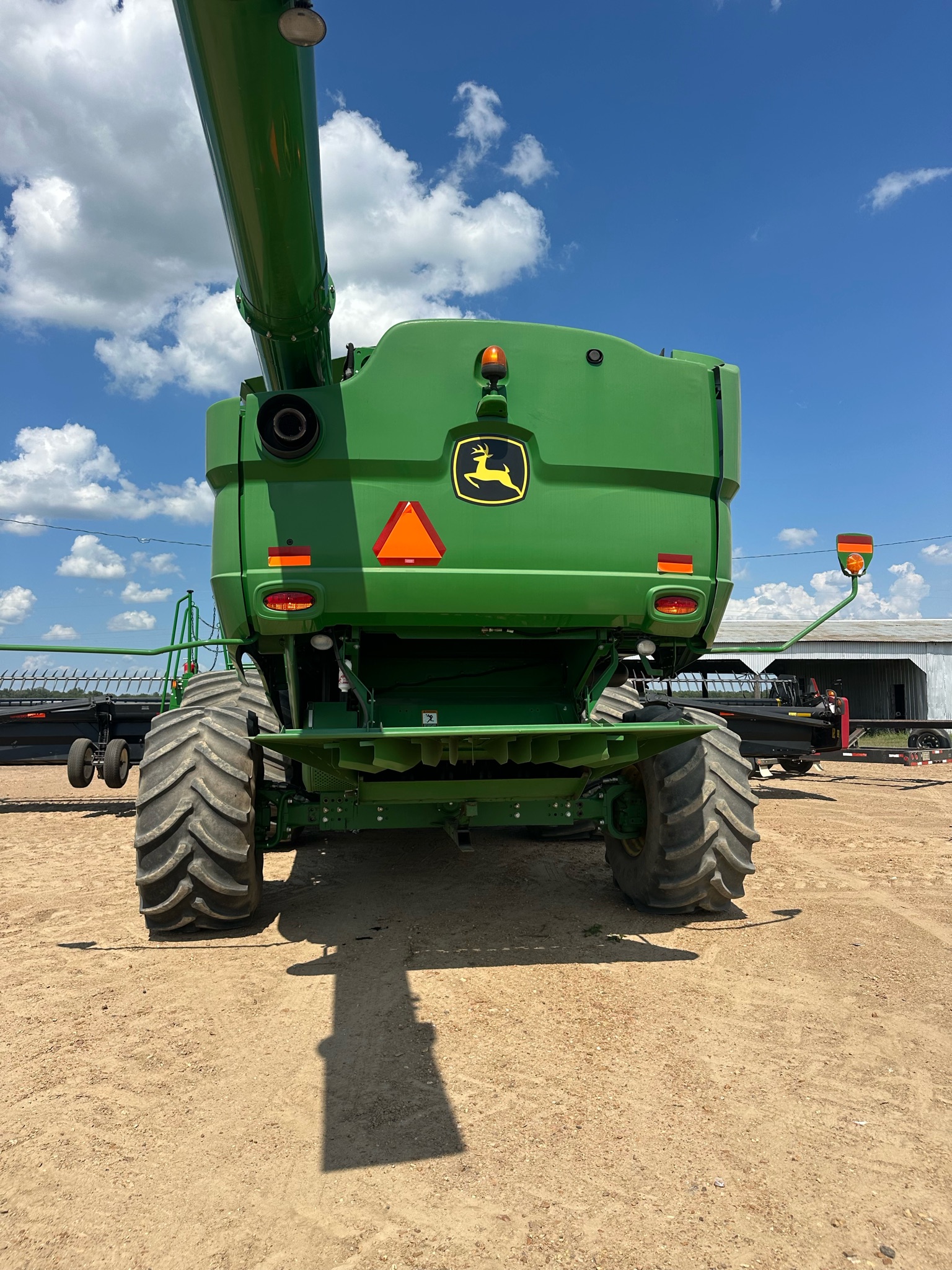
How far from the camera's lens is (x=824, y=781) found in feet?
39.7

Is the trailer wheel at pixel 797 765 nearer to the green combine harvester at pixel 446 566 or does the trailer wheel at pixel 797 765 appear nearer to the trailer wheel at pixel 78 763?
the green combine harvester at pixel 446 566

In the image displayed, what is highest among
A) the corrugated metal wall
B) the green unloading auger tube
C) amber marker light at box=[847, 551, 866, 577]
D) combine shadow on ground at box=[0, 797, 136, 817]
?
the green unloading auger tube

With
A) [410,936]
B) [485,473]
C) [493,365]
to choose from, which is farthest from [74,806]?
[493,365]

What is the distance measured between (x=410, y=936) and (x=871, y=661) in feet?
82.7

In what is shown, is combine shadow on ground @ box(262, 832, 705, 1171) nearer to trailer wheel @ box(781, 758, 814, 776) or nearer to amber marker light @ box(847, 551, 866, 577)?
amber marker light @ box(847, 551, 866, 577)

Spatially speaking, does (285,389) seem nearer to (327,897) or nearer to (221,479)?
(221,479)

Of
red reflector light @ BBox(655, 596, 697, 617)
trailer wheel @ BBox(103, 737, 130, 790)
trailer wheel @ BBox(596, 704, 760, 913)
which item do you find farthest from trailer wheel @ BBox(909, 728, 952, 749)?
trailer wheel @ BBox(103, 737, 130, 790)

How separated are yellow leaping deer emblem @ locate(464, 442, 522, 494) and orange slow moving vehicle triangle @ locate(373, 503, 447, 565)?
0.94ft

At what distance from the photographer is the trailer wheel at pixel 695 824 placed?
405cm

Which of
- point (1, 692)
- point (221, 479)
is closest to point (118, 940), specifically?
point (221, 479)

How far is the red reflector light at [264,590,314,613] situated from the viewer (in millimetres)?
3570

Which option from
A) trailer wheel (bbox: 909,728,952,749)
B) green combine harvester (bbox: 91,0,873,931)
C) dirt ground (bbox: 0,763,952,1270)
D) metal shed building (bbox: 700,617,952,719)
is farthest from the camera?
metal shed building (bbox: 700,617,952,719)

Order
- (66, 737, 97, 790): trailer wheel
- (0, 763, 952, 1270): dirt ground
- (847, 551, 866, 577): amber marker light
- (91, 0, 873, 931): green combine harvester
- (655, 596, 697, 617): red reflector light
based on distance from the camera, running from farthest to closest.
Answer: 1. (66, 737, 97, 790): trailer wheel
2. (847, 551, 866, 577): amber marker light
3. (655, 596, 697, 617): red reflector light
4. (91, 0, 873, 931): green combine harvester
5. (0, 763, 952, 1270): dirt ground

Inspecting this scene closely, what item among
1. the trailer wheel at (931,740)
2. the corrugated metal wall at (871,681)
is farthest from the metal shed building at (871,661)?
the trailer wheel at (931,740)
